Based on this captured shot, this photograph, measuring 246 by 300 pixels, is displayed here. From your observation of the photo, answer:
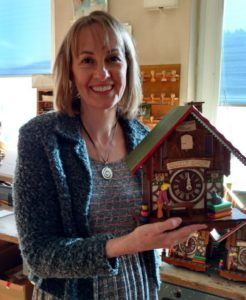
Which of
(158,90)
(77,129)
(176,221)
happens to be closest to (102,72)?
(77,129)

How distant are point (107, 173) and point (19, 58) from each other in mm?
1817

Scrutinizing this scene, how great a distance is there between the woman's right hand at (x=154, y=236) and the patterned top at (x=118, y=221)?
0.43ft

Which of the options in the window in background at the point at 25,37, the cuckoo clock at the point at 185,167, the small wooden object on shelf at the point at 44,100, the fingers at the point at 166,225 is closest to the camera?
the fingers at the point at 166,225

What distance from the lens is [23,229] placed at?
827 millimetres

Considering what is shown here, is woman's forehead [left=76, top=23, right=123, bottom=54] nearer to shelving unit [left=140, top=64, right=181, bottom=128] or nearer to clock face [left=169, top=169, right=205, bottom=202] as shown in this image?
clock face [left=169, top=169, right=205, bottom=202]

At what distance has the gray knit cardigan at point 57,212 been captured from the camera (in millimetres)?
809

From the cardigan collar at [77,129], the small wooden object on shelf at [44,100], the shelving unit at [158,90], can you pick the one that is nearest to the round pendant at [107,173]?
the cardigan collar at [77,129]

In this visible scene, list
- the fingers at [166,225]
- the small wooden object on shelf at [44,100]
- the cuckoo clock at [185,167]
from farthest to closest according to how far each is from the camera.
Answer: the small wooden object on shelf at [44,100]
the cuckoo clock at [185,167]
the fingers at [166,225]

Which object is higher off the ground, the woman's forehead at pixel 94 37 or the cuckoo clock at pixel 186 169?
the woman's forehead at pixel 94 37

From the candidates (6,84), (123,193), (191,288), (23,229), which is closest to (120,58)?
(123,193)

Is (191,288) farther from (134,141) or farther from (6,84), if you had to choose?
(6,84)

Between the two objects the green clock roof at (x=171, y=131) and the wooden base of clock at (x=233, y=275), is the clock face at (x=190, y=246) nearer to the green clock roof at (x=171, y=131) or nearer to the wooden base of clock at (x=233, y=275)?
the wooden base of clock at (x=233, y=275)

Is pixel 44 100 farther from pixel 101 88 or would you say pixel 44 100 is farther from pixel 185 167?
pixel 185 167

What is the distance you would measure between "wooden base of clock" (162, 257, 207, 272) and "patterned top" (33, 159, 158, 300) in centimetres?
34
